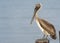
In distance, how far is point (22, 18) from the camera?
3.84m

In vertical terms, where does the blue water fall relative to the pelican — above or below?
below

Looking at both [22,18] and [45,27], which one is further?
[22,18]

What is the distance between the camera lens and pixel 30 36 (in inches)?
149

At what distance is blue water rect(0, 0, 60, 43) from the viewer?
380 centimetres

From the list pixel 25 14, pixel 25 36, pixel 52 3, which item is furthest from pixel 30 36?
pixel 52 3

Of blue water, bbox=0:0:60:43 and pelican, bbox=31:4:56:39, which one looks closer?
pelican, bbox=31:4:56:39

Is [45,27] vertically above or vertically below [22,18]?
above

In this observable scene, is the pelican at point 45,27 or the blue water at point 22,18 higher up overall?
the pelican at point 45,27

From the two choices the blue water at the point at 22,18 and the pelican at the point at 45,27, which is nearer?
the pelican at the point at 45,27

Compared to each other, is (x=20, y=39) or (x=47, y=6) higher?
(x=47, y=6)

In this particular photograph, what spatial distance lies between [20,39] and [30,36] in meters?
0.14

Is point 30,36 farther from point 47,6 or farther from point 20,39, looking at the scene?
point 47,6

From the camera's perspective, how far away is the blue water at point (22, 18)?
3799 millimetres

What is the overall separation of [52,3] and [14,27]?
638 mm
